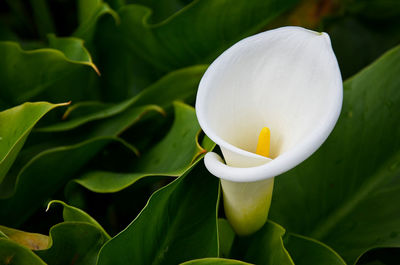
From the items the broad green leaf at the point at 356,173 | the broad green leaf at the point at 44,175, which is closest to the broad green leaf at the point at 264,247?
the broad green leaf at the point at 356,173

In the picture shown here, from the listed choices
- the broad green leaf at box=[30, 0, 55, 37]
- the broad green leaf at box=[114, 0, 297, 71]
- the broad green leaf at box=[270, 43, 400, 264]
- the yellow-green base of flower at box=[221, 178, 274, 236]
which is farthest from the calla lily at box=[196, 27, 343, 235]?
the broad green leaf at box=[30, 0, 55, 37]

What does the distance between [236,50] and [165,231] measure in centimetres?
26

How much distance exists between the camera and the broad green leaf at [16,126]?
58 centimetres

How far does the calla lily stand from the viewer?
Answer: 511mm

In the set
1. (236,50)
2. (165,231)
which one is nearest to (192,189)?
(165,231)

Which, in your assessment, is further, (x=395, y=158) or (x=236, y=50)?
(x=395, y=158)

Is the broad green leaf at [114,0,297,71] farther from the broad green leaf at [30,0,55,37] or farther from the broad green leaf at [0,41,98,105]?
the broad green leaf at [30,0,55,37]

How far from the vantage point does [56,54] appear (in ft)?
2.42

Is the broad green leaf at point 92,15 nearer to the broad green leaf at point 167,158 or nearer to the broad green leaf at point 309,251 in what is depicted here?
the broad green leaf at point 167,158

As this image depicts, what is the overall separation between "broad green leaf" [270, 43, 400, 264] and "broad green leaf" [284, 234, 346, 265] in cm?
10

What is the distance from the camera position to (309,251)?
67cm

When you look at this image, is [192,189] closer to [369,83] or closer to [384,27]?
[369,83]

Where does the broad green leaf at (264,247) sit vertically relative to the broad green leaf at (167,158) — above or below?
below

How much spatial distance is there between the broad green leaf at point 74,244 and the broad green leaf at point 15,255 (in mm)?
37
